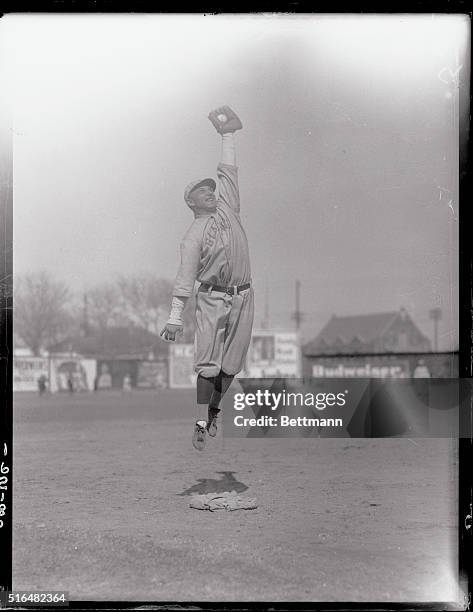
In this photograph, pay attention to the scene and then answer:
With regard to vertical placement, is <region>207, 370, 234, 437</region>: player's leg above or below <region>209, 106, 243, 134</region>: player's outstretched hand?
below

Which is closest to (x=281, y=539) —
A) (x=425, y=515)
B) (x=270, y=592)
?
(x=270, y=592)

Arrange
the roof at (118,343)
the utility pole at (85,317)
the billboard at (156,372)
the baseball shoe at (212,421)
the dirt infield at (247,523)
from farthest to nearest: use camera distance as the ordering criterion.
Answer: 1. the billboard at (156,372)
2. the roof at (118,343)
3. the utility pole at (85,317)
4. the baseball shoe at (212,421)
5. the dirt infield at (247,523)

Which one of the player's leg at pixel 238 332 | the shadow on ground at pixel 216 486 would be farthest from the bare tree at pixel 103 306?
the shadow on ground at pixel 216 486

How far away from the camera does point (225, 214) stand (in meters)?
5.08

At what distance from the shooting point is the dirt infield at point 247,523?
452cm

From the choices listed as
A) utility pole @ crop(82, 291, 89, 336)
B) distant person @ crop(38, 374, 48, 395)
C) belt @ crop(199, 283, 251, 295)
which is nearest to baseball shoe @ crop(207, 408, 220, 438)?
belt @ crop(199, 283, 251, 295)

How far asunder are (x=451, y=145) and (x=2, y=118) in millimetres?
3032

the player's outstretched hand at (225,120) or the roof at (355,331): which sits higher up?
the player's outstretched hand at (225,120)

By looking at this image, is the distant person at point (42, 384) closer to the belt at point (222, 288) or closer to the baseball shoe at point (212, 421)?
the baseball shoe at point (212, 421)

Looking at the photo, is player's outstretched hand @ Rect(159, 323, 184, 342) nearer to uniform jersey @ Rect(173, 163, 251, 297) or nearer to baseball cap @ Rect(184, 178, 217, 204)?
uniform jersey @ Rect(173, 163, 251, 297)

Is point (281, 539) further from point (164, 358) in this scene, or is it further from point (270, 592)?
point (164, 358)

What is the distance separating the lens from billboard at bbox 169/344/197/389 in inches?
205

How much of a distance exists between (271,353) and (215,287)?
2.21ft

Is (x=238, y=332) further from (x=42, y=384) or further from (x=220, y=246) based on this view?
(x=42, y=384)
